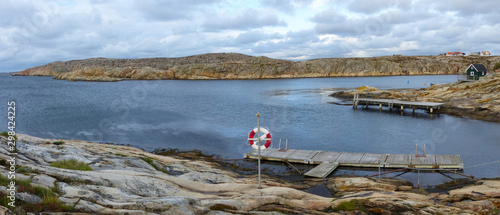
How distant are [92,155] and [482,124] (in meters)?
40.4

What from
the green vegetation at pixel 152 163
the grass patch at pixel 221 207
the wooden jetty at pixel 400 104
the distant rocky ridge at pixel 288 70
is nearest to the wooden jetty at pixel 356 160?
the green vegetation at pixel 152 163

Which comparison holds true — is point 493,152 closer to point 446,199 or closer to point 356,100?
point 446,199

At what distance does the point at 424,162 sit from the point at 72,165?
2101 centimetres

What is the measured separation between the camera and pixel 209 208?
988 centimetres

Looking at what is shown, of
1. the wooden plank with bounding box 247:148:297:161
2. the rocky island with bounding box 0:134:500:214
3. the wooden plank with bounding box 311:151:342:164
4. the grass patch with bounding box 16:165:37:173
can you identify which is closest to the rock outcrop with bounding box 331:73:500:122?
the wooden plank with bounding box 311:151:342:164

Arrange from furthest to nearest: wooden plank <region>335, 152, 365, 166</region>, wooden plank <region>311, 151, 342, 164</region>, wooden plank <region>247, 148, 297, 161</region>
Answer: wooden plank <region>247, 148, 297, 161</region>
wooden plank <region>311, 151, 342, 164</region>
wooden plank <region>335, 152, 365, 166</region>

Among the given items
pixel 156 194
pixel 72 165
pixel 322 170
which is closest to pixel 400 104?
pixel 322 170

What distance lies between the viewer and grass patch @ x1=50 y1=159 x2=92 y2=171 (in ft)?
42.6

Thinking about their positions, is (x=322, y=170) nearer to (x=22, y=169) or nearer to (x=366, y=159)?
(x=366, y=159)

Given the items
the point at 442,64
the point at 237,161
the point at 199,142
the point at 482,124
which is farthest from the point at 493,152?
the point at 442,64

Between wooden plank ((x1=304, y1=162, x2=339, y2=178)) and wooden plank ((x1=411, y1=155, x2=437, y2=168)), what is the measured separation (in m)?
5.17

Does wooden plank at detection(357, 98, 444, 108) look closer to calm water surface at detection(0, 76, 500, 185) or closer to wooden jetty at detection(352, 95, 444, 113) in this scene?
wooden jetty at detection(352, 95, 444, 113)

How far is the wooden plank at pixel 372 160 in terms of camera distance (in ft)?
74.6

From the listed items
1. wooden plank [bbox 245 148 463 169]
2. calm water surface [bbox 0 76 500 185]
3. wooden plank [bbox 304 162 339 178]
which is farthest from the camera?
calm water surface [bbox 0 76 500 185]
